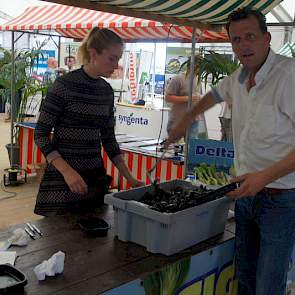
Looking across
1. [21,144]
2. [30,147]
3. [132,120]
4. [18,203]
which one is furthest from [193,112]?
[132,120]

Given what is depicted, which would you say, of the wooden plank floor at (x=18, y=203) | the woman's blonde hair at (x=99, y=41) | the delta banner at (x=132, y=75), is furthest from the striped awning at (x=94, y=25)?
the delta banner at (x=132, y=75)

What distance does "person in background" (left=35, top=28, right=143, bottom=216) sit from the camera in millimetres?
1840

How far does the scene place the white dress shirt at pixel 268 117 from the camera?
1.48 metres

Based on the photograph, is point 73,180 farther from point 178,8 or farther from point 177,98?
point 177,98

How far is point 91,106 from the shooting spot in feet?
6.34

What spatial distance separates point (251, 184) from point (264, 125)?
22cm

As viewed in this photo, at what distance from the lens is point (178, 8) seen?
88.4 inches

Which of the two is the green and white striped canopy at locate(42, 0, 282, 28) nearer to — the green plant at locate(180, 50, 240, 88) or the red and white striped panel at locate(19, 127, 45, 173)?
the green plant at locate(180, 50, 240, 88)

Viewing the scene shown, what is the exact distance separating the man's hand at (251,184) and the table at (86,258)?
32 cm

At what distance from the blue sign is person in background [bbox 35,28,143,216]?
24.1 inches

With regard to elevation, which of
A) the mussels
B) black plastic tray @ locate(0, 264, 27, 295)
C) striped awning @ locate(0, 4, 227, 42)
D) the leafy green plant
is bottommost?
the leafy green plant

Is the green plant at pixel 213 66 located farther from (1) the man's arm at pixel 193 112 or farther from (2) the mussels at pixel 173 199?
(2) the mussels at pixel 173 199

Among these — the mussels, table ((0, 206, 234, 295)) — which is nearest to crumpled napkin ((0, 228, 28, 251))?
table ((0, 206, 234, 295))

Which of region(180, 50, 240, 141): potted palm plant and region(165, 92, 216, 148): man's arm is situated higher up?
region(180, 50, 240, 141): potted palm plant
